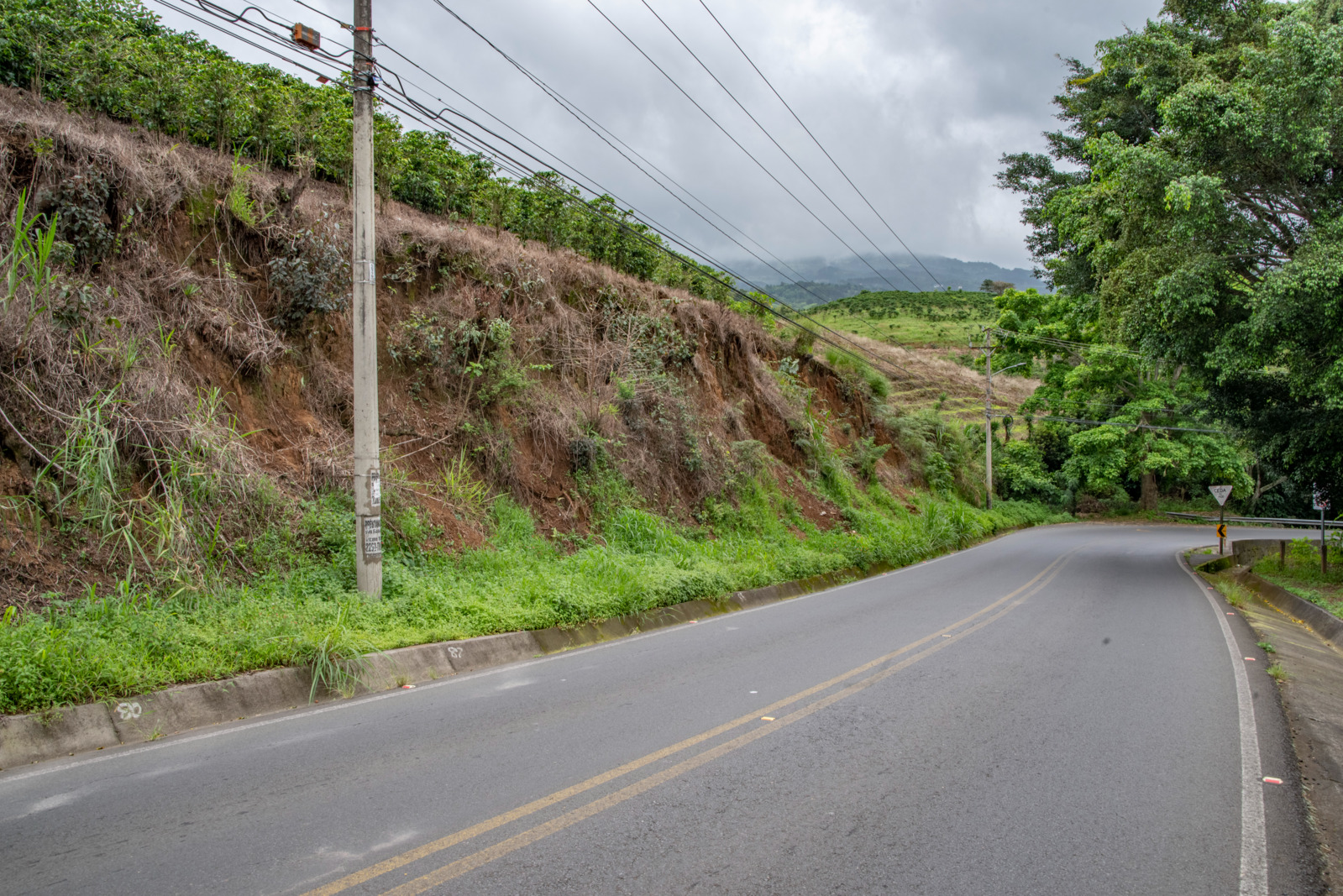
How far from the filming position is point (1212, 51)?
1730 cm

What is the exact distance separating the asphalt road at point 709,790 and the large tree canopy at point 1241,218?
9301 mm

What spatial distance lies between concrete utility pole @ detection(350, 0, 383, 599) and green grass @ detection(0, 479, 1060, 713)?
1.70 ft

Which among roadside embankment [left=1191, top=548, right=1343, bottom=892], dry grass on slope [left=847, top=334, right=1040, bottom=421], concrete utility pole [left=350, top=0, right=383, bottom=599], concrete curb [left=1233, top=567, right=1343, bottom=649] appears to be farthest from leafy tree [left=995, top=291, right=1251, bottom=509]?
concrete utility pole [left=350, top=0, right=383, bottom=599]

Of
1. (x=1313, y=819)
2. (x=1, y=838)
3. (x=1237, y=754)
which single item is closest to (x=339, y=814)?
(x=1, y=838)

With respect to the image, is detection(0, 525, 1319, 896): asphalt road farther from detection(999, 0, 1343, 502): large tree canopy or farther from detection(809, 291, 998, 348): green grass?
detection(809, 291, 998, 348): green grass

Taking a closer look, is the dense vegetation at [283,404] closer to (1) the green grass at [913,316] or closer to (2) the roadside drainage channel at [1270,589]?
(2) the roadside drainage channel at [1270,589]

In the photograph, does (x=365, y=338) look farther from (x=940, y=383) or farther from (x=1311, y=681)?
(x=940, y=383)

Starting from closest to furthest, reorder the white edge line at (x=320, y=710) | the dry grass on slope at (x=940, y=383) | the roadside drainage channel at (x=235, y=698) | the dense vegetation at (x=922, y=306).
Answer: the white edge line at (x=320, y=710)
the roadside drainage channel at (x=235, y=698)
the dry grass on slope at (x=940, y=383)
the dense vegetation at (x=922, y=306)

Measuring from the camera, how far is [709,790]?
4.64 meters

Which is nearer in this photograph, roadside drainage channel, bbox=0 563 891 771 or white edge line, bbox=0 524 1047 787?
white edge line, bbox=0 524 1047 787

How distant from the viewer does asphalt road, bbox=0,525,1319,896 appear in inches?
145

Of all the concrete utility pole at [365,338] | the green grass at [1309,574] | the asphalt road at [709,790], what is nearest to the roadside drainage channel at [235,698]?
the asphalt road at [709,790]

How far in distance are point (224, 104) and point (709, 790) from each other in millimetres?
12636

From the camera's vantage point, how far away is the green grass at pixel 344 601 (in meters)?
5.61
